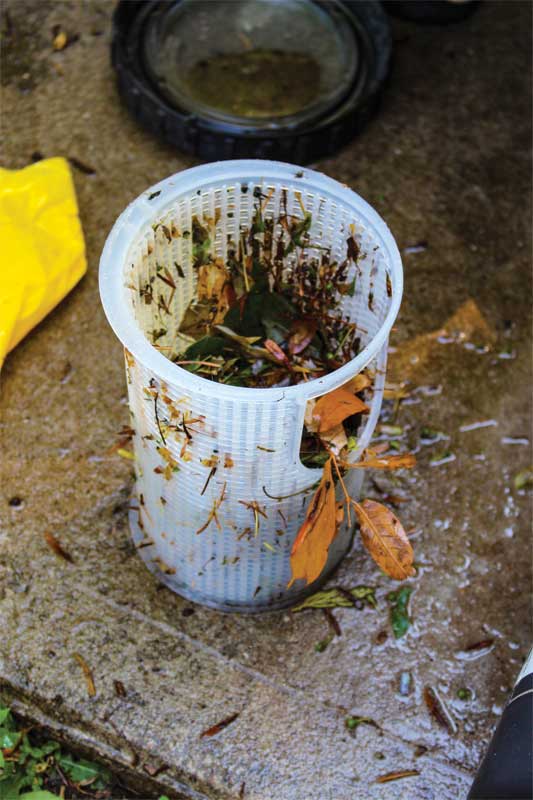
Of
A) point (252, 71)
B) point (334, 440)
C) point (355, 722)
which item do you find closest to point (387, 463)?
point (334, 440)

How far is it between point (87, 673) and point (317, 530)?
0.57m

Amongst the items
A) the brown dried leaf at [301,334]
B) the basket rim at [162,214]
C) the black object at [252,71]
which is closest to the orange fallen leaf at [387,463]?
the basket rim at [162,214]

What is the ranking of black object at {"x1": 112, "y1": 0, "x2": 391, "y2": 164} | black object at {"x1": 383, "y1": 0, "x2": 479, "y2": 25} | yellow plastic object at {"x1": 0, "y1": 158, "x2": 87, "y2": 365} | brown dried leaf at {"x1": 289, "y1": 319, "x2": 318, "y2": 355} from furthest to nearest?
black object at {"x1": 383, "y1": 0, "x2": 479, "y2": 25} < black object at {"x1": 112, "y1": 0, "x2": 391, "y2": 164} < yellow plastic object at {"x1": 0, "y1": 158, "x2": 87, "y2": 365} < brown dried leaf at {"x1": 289, "y1": 319, "x2": 318, "y2": 355}

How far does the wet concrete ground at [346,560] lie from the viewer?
174 centimetres

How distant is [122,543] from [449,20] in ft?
6.34

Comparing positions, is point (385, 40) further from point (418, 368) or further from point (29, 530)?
point (29, 530)

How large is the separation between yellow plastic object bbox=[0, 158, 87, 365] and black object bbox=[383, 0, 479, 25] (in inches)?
48.2

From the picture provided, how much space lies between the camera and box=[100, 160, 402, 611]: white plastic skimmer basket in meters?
1.46

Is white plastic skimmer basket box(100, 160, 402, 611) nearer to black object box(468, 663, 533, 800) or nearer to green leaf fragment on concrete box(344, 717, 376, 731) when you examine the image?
green leaf fragment on concrete box(344, 717, 376, 731)

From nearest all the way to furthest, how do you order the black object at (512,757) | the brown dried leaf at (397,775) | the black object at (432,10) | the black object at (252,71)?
the black object at (512,757) < the brown dried leaf at (397,775) < the black object at (252,71) < the black object at (432,10)

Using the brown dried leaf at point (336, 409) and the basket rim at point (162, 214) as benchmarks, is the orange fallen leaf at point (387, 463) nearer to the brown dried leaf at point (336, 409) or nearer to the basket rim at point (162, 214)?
the brown dried leaf at point (336, 409)

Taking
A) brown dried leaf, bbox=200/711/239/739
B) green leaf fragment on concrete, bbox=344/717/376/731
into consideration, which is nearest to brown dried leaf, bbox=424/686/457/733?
green leaf fragment on concrete, bbox=344/717/376/731

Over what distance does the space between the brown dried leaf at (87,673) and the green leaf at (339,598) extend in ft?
1.35

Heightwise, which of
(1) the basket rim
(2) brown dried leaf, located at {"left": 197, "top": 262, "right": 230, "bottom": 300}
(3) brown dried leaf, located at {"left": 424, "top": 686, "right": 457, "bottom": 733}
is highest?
(1) the basket rim
